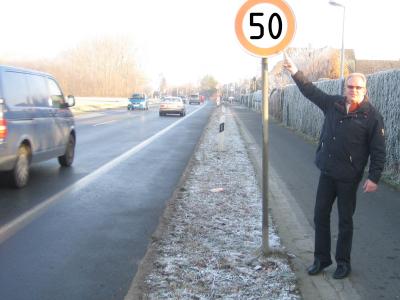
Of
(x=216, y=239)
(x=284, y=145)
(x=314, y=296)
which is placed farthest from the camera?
(x=284, y=145)

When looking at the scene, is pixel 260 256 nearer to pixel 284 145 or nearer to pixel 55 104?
pixel 55 104

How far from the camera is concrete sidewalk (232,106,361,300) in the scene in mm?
4266

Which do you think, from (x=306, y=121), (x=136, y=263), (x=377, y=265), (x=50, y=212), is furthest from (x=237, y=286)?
(x=306, y=121)

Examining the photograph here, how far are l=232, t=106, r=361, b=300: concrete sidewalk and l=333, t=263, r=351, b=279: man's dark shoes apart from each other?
50 millimetres

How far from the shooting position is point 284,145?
16297 millimetres

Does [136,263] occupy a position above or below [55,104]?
below

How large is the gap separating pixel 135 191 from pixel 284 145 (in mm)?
8709

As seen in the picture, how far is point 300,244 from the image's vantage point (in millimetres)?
5609

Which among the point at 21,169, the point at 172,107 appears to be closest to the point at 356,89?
the point at 21,169

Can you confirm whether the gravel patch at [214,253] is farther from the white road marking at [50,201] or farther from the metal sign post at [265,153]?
the white road marking at [50,201]

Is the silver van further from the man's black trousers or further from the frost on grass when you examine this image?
the man's black trousers

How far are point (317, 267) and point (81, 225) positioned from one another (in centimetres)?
305

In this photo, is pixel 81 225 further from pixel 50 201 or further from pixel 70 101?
pixel 70 101

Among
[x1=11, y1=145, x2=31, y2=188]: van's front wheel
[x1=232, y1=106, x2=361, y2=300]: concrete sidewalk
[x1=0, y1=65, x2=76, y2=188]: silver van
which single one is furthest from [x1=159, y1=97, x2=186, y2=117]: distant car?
[x1=11, y1=145, x2=31, y2=188]: van's front wheel
